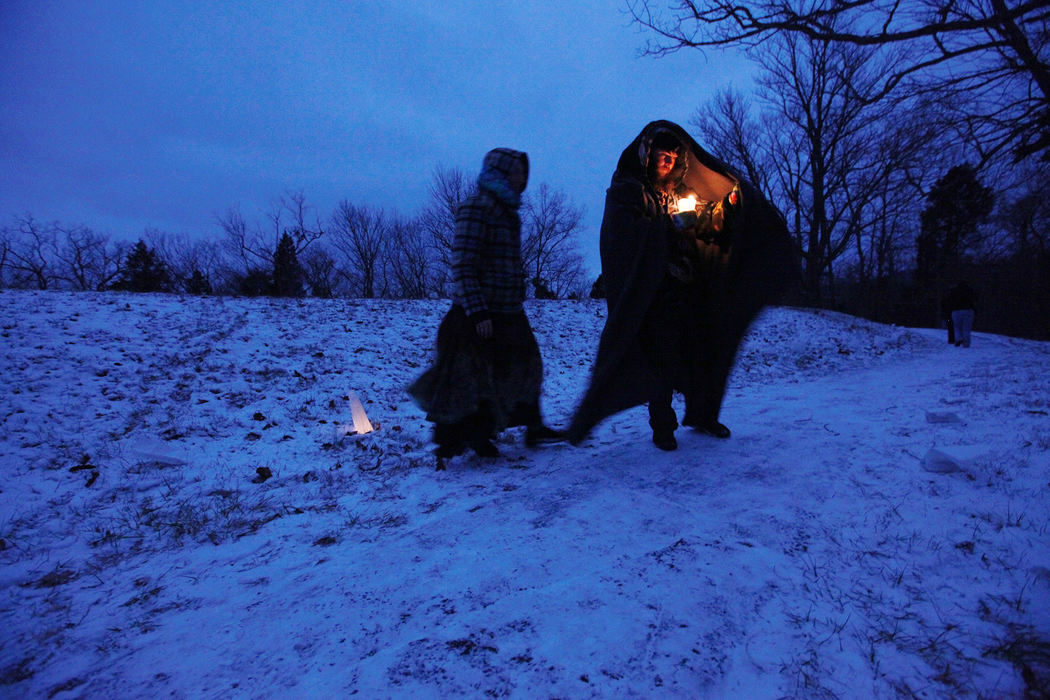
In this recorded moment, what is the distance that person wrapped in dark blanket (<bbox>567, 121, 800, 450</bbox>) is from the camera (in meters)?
3.31

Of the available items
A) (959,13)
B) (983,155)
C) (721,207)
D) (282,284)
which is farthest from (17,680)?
(282,284)

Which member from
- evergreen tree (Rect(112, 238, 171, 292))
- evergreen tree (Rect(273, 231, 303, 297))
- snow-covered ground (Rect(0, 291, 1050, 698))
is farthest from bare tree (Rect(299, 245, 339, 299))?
snow-covered ground (Rect(0, 291, 1050, 698))

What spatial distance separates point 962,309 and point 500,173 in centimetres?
1466

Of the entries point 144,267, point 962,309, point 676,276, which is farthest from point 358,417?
point 144,267

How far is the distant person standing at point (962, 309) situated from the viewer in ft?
38.7

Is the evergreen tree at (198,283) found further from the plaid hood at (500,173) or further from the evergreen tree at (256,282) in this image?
the plaid hood at (500,173)

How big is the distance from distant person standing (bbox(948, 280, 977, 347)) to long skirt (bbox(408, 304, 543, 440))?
14.1m

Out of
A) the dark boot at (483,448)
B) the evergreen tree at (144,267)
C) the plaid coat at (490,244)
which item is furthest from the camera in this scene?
the evergreen tree at (144,267)

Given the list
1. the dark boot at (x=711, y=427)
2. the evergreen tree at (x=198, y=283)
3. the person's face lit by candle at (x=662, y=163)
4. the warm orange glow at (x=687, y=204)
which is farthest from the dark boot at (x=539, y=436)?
the evergreen tree at (x=198, y=283)

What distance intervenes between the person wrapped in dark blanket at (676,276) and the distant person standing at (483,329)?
2.05 ft

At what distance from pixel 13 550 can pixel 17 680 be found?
4.88ft

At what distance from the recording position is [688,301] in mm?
3500

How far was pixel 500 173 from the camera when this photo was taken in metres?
3.33

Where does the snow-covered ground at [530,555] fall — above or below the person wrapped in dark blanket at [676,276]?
below
